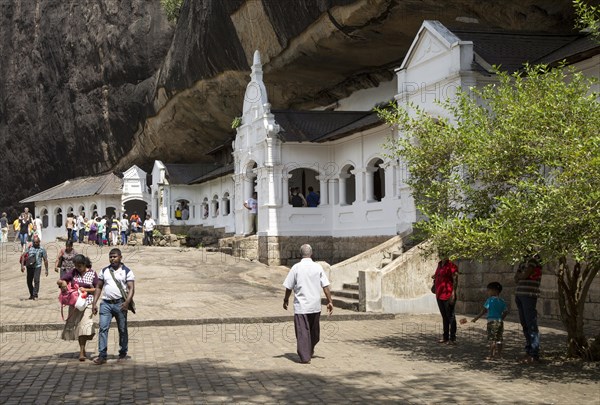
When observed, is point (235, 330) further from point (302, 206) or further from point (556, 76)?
point (302, 206)

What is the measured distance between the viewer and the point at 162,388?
29.5ft

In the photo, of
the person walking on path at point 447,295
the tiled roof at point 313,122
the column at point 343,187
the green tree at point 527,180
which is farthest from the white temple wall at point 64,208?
the green tree at point 527,180

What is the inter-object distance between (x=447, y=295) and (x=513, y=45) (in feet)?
31.6

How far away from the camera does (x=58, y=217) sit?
185 feet

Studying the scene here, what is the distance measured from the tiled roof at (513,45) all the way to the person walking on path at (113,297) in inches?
451

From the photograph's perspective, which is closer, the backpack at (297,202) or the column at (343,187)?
the column at (343,187)

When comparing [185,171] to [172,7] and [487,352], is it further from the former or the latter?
[487,352]

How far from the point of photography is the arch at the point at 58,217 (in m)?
56.0

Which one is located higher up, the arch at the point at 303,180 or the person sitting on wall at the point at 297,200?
the arch at the point at 303,180

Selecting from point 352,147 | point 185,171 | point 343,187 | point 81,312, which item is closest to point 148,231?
point 185,171

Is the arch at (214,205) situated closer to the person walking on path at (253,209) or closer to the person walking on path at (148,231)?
the person walking on path at (148,231)

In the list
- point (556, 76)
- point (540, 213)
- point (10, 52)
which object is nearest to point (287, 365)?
point (540, 213)

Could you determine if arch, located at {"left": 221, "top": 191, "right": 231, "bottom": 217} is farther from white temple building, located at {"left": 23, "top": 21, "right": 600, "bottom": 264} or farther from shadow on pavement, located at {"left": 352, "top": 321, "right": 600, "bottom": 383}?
shadow on pavement, located at {"left": 352, "top": 321, "right": 600, "bottom": 383}

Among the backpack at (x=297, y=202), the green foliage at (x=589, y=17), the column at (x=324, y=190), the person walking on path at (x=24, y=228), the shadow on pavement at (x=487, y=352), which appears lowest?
the shadow on pavement at (x=487, y=352)
